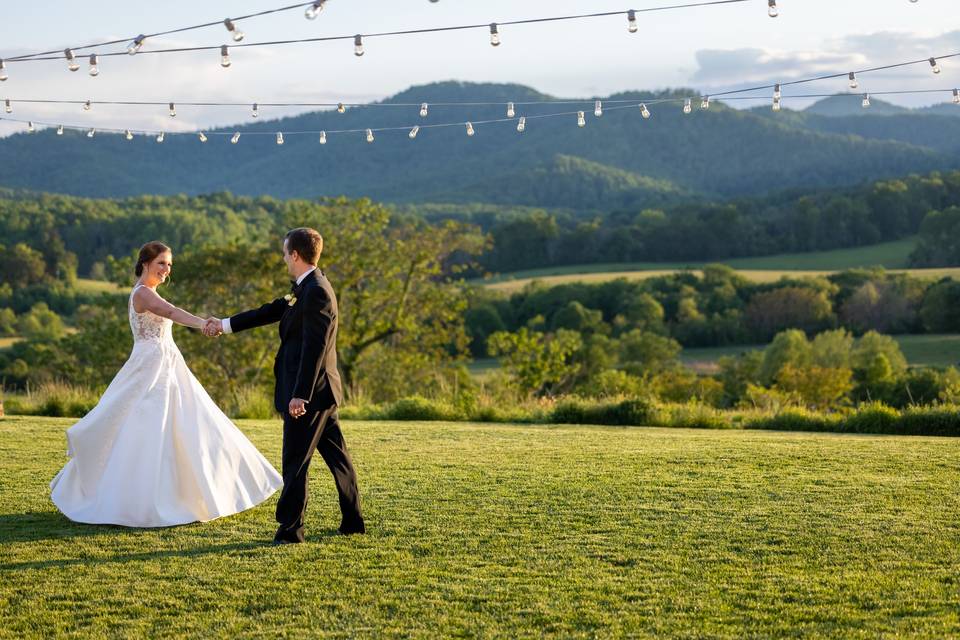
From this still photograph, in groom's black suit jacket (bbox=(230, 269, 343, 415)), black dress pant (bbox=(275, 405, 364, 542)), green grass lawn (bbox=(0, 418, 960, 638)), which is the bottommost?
green grass lawn (bbox=(0, 418, 960, 638))

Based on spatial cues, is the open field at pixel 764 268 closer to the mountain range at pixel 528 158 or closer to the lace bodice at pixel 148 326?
the mountain range at pixel 528 158

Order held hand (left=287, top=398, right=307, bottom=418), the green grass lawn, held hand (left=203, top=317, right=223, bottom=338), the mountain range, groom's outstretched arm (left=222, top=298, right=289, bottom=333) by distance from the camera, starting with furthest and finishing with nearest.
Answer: the mountain range < held hand (left=203, top=317, right=223, bottom=338) < groom's outstretched arm (left=222, top=298, right=289, bottom=333) < held hand (left=287, top=398, right=307, bottom=418) < the green grass lawn

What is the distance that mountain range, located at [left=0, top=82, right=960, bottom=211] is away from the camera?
134 m

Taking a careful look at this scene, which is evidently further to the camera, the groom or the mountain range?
the mountain range

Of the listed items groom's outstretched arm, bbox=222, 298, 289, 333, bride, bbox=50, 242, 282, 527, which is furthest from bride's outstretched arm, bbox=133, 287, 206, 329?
groom's outstretched arm, bbox=222, 298, 289, 333

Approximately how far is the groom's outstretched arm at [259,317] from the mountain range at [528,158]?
121 m

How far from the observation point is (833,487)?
7.83 meters

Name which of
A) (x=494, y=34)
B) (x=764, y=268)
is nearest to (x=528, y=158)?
(x=764, y=268)

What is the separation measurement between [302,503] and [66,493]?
1.85 metres

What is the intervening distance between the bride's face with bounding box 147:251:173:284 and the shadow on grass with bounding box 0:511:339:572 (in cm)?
174

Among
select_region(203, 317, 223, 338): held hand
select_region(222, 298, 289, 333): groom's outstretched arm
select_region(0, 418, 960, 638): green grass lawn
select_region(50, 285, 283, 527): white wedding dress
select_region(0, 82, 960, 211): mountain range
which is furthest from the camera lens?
select_region(0, 82, 960, 211): mountain range

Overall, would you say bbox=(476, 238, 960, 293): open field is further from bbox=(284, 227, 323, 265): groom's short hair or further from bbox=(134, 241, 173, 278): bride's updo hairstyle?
bbox=(284, 227, 323, 265): groom's short hair

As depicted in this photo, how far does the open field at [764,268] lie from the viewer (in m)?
82.5

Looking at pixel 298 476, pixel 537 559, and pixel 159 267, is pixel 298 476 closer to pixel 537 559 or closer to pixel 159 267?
pixel 537 559
